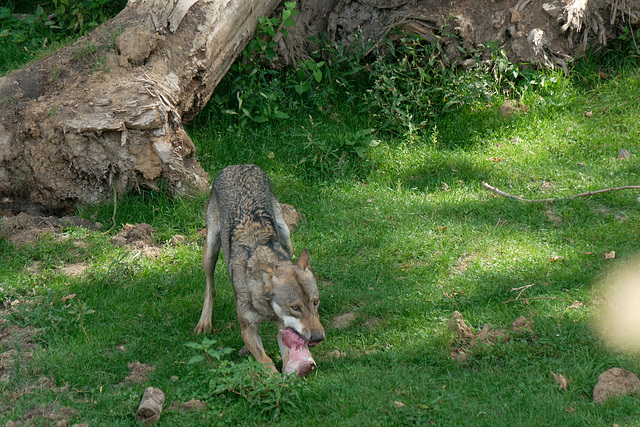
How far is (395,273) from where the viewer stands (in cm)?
698

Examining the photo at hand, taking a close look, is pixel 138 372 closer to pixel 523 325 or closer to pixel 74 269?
pixel 74 269

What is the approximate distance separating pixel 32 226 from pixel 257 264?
3.93 m

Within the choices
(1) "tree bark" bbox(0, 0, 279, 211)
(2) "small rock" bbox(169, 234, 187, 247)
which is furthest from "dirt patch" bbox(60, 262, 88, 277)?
(1) "tree bark" bbox(0, 0, 279, 211)

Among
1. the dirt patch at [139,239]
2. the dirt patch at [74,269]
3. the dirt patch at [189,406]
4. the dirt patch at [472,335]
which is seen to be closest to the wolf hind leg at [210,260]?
the dirt patch at [189,406]

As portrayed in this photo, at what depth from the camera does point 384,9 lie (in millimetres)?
10156

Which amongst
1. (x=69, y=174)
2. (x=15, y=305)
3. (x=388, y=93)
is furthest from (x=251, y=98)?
(x=15, y=305)

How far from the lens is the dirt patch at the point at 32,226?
7750mm

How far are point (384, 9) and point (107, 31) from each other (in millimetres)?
4389

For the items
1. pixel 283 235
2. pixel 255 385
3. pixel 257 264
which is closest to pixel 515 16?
pixel 283 235

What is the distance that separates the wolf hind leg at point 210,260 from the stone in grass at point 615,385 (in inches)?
144

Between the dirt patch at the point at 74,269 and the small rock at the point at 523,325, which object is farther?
the dirt patch at the point at 74,269

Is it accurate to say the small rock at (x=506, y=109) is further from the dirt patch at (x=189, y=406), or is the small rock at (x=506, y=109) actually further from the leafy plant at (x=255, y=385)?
the dirt patch at (x=189, y=406)

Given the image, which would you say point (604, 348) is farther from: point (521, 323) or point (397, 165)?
point (397, 165)

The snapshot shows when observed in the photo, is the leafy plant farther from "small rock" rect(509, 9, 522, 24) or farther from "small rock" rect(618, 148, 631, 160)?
"small rock" rect(509, 9, 522, 24)
